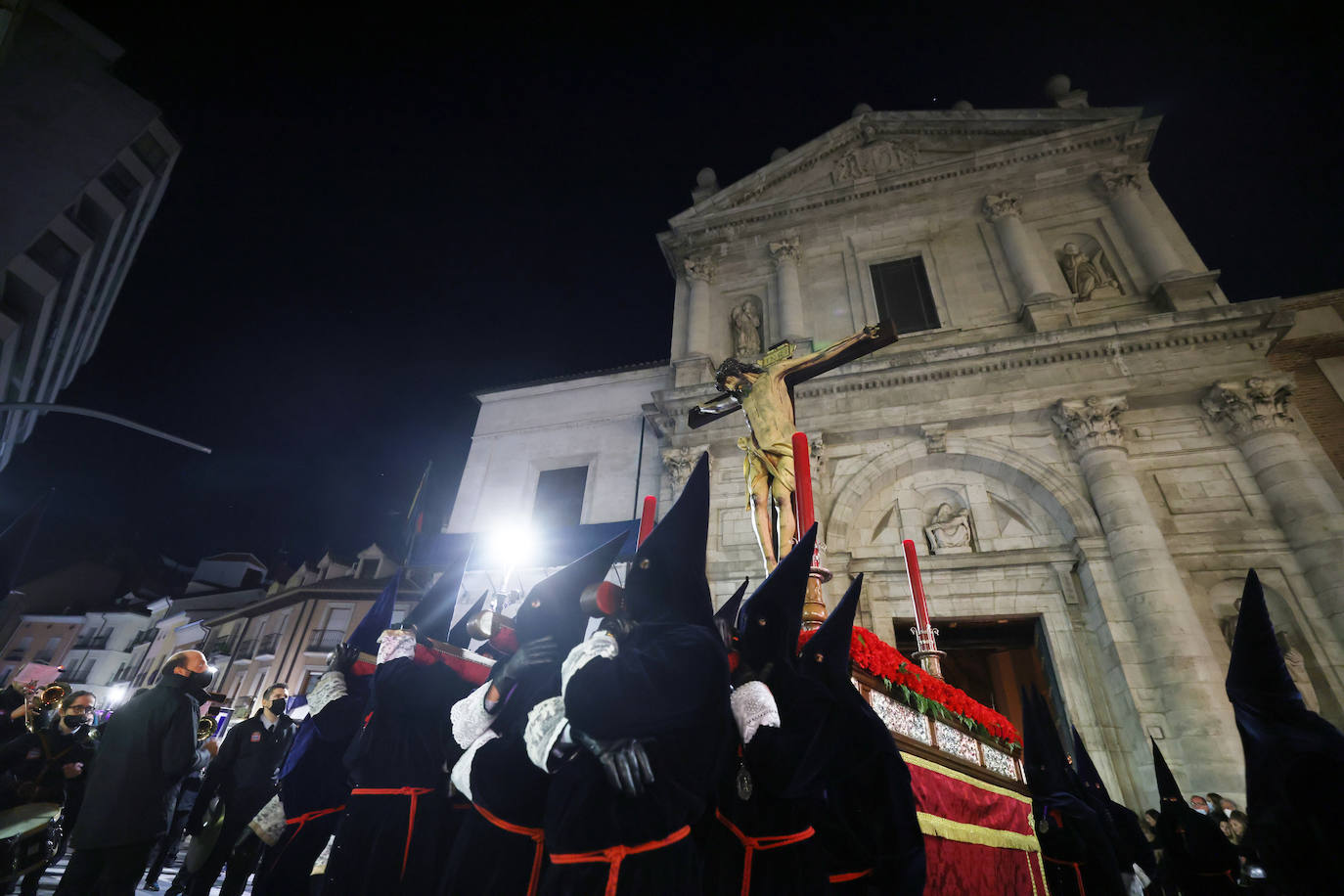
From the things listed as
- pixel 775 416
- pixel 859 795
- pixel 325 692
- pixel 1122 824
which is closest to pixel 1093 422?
pixel 1122 824

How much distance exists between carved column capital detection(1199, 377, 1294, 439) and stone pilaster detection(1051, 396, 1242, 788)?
5.34 ft

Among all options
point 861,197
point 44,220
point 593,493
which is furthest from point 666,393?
point 44,220

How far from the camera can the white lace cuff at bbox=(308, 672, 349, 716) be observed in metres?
3.72

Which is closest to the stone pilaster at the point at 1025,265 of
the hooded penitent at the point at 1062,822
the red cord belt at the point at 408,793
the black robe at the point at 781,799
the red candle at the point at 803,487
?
the hooded penitent at the point at 1062,822

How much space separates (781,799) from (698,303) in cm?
1384

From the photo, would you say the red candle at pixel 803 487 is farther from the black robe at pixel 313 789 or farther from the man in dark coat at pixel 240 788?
the man in dark coat at pixel 240 788

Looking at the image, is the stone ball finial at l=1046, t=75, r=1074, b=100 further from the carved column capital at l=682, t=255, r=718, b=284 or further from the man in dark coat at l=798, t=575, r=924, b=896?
the man in dark coat at l=798, t=575, r=924, b=896

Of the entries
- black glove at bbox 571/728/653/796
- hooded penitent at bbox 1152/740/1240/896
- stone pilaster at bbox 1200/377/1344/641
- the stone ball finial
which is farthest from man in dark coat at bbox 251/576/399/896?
the stone ball finial

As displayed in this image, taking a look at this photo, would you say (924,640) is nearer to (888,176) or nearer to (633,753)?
(633,753)

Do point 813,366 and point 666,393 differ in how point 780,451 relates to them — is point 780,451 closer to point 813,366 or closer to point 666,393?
point 813,366

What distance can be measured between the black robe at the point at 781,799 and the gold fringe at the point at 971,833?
107 centimetres

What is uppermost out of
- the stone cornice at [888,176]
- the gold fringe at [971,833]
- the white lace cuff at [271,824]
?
the stone cornice at [888,176]

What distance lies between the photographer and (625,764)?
5.81 ft

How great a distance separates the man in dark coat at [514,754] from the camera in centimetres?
230
